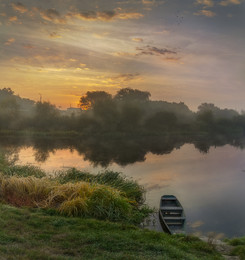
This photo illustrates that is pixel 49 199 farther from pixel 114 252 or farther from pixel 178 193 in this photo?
pixel 178 193

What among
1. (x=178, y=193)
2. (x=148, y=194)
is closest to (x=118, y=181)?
(x=148, y=194)

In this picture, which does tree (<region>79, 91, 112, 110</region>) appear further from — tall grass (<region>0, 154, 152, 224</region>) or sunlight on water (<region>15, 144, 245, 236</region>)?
tall grass (<region>0, 154, 152, 224</region>)

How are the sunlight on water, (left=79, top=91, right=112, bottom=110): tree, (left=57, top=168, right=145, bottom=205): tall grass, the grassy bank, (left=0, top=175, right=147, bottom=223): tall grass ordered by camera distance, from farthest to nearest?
1. (left=79, top=91, right=112, bottom=110): tree
2. (left=57, top=168, right=145, bottom=205): tall grass
3. the sunlight on water
4. (left=0, top=175, right=147, bottom=223): tall grass
5. the grassy bank

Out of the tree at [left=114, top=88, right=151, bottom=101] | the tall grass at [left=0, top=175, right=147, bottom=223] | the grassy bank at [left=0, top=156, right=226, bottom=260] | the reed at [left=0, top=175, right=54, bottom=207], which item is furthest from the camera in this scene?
the tree at [left=114, top=88, right=151, bottom=101]

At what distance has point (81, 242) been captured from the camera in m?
7.27

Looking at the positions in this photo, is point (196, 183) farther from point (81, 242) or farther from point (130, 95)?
point (130, 95)

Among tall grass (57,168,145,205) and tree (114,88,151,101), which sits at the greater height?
tree (114,88,151,101)


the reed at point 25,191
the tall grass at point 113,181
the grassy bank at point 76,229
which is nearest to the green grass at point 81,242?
the grassy bank at point 76,229

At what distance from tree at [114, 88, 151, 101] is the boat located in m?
77.2

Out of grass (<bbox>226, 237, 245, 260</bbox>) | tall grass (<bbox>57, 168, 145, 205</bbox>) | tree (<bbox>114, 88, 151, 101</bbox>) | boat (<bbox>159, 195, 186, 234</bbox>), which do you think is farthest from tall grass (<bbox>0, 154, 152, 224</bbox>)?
tree (<bbox>114, 88, 151, 101</bbox>)

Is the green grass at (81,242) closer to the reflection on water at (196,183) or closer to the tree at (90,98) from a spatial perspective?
the reflection on water at (196,183)

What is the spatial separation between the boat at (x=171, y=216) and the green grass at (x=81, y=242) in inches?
71.5

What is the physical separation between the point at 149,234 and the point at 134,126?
6423 cm

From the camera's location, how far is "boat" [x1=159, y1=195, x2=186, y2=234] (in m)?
11.2
